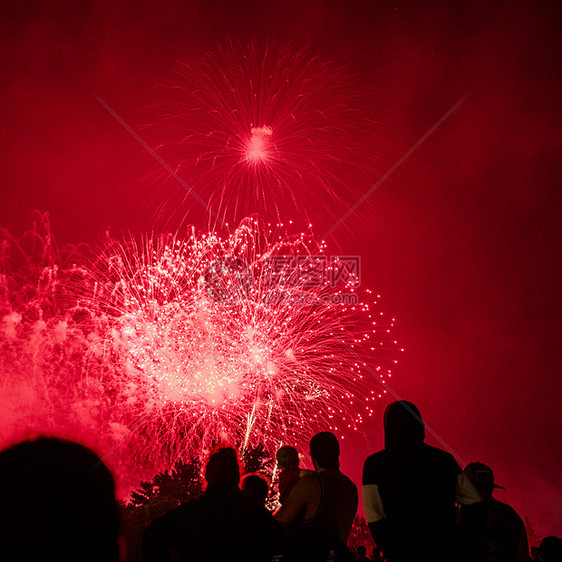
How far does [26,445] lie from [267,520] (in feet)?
6.57

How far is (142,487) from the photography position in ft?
75.8

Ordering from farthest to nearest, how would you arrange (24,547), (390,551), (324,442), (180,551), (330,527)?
1. (324,442)
2. (330,527)
3. (390,551)
4. (180,551)
5. (24,547)

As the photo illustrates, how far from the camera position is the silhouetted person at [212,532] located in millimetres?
3273

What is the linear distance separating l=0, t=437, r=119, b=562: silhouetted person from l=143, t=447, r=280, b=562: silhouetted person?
5.13ft

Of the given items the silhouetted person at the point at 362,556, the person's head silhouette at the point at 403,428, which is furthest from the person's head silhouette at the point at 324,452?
the silhouetted person at the point at 362,556

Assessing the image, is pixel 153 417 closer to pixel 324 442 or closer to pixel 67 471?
pixel 324 442

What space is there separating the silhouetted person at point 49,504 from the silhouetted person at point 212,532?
156cm

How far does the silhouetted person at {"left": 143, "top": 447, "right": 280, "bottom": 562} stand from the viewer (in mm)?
3273

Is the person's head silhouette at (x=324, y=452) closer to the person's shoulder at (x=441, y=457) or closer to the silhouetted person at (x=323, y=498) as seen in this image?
the silhouetted person at (x=323, y=498)

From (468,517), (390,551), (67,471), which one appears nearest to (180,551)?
(390,551)

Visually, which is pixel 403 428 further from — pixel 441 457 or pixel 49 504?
pixel 49 504

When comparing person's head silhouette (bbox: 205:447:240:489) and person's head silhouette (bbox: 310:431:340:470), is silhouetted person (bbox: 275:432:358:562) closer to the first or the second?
person's head silhouette (bbox: 310:431:340:470)

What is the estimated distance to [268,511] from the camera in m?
3.60

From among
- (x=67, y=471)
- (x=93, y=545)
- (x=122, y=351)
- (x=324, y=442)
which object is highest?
(x=122, y=351)
